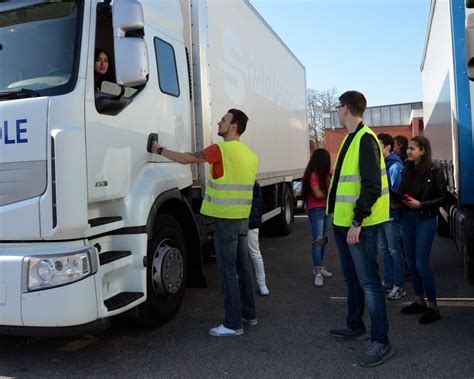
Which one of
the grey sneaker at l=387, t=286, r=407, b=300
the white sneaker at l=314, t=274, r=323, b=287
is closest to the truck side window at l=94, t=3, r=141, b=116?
the white sneaker at l=314, t=274, r=323, b=287

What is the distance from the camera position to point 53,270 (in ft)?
10.2

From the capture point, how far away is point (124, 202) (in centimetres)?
374

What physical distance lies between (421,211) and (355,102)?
125 cm

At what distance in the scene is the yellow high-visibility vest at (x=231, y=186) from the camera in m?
3.97

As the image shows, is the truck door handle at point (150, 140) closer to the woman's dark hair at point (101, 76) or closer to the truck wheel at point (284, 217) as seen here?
the woman's dark hair at point (101, 76)

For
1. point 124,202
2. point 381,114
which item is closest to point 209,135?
point 124,202

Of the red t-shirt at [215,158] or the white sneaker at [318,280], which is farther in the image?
the white sneaker at [318,280]

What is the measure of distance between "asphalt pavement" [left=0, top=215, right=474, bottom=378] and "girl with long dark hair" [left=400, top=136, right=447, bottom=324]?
1.10 feet

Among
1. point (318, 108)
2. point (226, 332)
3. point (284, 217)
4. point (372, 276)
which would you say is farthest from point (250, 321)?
point (318, 108)

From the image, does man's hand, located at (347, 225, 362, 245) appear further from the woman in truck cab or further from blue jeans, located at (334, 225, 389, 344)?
the woman in truck cab

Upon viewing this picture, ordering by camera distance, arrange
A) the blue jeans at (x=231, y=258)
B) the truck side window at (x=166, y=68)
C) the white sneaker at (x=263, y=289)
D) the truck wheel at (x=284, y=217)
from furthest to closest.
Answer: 1. the truck wheel at (x=284, y=217)
2. the white sneaker at (x=263, y=289)
3. the truck side window at (x=166, y=68)
4. the blue jeans at (x=231, y=258)

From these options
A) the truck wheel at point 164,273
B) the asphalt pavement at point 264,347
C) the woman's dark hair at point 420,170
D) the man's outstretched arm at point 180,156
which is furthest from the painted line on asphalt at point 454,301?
the man's outstretched arm at point 180,156

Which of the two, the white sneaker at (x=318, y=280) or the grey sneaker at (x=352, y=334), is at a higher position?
the white sneaker at (x=318, y=280)

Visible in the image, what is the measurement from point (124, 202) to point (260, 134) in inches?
151
